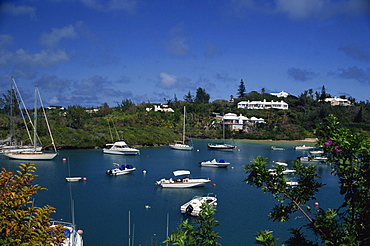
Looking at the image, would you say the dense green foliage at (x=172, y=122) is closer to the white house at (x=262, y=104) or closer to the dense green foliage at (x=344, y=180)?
the white house at (x=262, y=104)

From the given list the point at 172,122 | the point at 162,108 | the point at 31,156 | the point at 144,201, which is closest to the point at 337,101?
the point at 162,108

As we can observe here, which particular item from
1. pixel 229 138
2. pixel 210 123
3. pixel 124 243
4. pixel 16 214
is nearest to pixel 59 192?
pixel 124 243

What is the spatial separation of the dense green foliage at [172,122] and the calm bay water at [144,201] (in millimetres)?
21109

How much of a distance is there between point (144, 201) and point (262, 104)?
353ft

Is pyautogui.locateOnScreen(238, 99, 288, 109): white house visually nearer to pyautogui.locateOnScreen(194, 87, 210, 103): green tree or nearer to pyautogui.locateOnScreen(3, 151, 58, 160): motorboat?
pyautogui.locateOnScreen(194, 87, 210, 103): green tree

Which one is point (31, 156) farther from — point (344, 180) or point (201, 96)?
point (201, 96)

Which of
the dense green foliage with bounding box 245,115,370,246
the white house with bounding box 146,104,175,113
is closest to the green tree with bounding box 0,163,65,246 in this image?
the dense green foliage with bounding box 245,115,370,246

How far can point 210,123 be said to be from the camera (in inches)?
4257

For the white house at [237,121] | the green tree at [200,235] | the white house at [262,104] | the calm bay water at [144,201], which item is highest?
the white house at [262,104]

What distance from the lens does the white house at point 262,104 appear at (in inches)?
5002

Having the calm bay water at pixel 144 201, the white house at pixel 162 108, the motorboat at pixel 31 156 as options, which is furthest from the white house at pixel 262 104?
the motorboat at pixel 31 156

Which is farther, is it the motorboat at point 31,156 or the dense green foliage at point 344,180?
the motorboat at point 31,156

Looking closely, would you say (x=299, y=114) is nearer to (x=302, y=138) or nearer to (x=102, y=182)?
(x=302, y=138)

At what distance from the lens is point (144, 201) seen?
28.7 m
